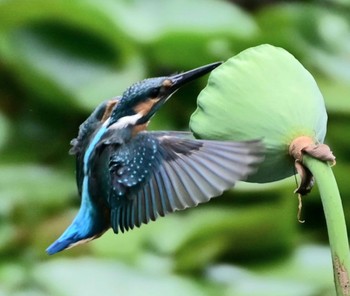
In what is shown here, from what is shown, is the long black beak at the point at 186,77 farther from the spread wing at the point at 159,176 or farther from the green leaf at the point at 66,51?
the green leaf at the point at 66,51

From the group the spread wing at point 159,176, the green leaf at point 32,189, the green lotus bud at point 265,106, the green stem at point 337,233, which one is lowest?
the green stem at point 337,233

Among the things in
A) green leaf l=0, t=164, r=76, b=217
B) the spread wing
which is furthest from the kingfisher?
green leaf l=0, t=164, r=76, b=217

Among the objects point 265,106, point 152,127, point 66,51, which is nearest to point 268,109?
point 265,106

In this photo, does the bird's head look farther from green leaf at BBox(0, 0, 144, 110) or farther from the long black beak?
green leaf at BBox(0, 0, 144, 110)

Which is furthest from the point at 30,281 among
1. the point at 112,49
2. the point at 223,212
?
the point at 112,49

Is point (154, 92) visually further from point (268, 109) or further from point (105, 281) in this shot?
point (105, 281)

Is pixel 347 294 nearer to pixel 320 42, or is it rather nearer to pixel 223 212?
pixel 223 212

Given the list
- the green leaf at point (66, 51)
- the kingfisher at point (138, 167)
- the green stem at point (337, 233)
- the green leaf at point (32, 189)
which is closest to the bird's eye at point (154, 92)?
the kingfisher at point (138, 167)
